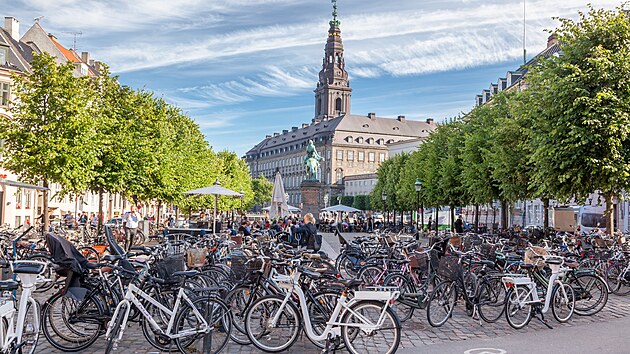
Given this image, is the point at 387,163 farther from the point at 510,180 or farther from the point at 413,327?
the point at 413,327

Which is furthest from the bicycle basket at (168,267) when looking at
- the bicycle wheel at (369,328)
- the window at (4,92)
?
the window at (4,92)

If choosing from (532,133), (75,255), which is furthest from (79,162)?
(75,255)

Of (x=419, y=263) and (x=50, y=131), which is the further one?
(x=50, y=131)

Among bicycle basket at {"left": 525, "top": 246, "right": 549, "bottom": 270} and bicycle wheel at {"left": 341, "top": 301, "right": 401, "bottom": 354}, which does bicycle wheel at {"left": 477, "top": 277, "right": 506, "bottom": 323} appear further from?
bicycle wheel at {"left": 341, "top": 301, "right": 401, "bottom": 354}

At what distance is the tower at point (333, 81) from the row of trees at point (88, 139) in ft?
375

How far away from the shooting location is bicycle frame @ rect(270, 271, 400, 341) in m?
8.11

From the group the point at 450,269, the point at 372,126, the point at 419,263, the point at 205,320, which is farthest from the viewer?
the point at 372,126

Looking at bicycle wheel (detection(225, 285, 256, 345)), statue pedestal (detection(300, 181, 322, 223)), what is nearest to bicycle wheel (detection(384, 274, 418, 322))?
bicycle wheel (detection(225, 285, 256, 345))

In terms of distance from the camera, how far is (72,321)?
8.84 meters

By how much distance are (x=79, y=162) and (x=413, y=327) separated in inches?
783

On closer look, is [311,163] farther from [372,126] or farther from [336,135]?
[372,126]

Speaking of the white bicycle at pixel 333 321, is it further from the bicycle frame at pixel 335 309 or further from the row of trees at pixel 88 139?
the row of trees at pixel 88 139

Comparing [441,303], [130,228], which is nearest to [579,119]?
[441,303]

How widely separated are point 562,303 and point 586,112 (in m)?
11.8
